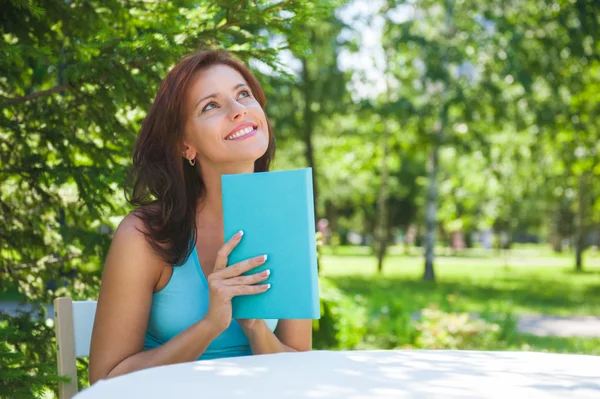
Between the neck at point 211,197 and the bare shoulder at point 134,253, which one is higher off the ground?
the neck at point 211,197

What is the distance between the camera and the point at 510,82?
16.0m

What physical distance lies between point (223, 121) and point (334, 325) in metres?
4.40

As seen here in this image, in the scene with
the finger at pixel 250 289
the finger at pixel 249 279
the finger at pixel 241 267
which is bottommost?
the finger at pixel 250 289

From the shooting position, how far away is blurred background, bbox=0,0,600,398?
3.18 meters

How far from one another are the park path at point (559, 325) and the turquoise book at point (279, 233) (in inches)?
308

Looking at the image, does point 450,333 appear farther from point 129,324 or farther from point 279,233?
point 279,233

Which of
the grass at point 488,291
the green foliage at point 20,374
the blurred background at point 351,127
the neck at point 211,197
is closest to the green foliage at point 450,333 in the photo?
the blurred background at point 351,127

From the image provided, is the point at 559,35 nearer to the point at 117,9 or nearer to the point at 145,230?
the point at 117,9

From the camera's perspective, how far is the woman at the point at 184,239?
1990 millimetres

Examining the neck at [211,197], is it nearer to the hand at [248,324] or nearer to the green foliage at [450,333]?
the hand at [248,324]

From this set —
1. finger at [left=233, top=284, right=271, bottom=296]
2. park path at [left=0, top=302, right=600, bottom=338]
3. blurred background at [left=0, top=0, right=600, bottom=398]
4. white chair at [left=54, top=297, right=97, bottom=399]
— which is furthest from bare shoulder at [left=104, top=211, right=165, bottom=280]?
park path at [left=0, top=302, right=600, bottom=338]

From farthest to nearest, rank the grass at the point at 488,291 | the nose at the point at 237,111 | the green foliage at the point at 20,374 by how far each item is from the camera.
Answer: the grass at the point at 488,291, the green foliage at the point at 20,374, the nose at the point at 237,111

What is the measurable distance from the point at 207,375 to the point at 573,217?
49236 mm

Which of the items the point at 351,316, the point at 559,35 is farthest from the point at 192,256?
the point at 559,35
